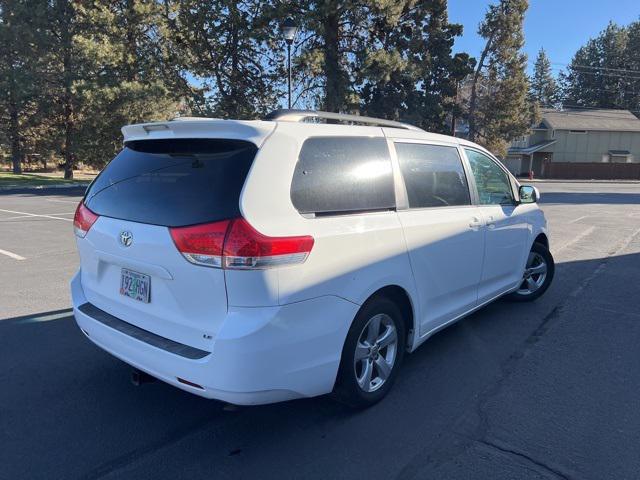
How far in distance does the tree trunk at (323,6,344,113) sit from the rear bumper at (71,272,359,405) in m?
22.0

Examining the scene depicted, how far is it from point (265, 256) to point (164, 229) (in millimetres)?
623

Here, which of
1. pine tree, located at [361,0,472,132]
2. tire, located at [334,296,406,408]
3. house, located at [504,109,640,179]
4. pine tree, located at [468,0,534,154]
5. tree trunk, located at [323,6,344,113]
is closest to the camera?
tire, located at [334,296,406,408]

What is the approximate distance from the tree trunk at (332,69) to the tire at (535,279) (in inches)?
752

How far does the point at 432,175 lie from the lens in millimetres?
3883

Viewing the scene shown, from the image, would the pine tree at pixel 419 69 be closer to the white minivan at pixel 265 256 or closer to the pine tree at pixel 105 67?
the pine tree at pixel 105 67

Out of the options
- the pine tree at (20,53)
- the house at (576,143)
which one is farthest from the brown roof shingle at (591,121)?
the pine tree at (20,53)

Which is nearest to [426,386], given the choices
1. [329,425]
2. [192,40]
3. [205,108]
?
[329,425]

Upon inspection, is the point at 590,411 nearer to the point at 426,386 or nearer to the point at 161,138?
the point at 426,386

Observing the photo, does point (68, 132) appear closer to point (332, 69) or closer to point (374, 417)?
point (332, 69)

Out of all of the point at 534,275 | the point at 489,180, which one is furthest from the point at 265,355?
the point at 534,275

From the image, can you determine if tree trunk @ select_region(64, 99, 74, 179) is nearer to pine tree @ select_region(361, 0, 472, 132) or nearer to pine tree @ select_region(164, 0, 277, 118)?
pine tree @ select_region(164, 0, 277, 118)

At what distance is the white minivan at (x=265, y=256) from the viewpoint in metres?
2.46

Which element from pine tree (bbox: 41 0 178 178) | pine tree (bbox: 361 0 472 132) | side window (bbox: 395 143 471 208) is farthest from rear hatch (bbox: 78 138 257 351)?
pine tree (bbox: 41 0 178 178)

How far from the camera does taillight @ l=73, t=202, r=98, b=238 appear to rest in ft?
10.5
